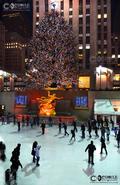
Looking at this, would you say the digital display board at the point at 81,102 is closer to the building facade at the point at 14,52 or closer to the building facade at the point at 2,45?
the building facade at the point at 14,52

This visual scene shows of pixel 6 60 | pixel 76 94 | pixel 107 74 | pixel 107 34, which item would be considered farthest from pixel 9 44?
pixel 76 94

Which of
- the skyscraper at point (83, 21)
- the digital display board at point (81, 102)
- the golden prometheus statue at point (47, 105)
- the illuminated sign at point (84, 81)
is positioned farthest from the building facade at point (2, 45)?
the digital display board at point (81, 102)

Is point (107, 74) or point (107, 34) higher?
point (107, 34)

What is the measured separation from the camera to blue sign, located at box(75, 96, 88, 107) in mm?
43875

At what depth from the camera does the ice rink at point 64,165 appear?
1550 centimetres

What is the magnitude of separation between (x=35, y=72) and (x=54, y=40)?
582cm

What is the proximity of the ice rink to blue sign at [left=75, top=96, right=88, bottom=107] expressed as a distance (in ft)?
53.8

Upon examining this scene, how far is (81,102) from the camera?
44.1m

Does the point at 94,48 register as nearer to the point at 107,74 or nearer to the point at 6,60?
the point at 107,74

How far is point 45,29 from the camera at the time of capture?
51781 mm

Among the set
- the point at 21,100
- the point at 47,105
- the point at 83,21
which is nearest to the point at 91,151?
the point at 47,105

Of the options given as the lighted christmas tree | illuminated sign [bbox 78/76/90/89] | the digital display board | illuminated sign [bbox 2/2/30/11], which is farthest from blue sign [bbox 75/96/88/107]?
illuminated sign [bbox 2/2/30/11]

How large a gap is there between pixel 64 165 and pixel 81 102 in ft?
84.9

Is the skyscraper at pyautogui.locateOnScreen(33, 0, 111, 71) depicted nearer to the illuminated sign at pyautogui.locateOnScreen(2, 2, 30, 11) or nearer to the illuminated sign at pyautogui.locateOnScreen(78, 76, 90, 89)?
the illuminated sign at pyautogui.locateOnScreen(2, 2, 30, 11)
